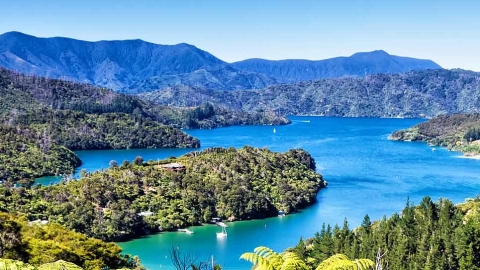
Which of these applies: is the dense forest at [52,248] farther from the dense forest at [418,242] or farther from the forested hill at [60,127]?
the forested hill at [60,127]

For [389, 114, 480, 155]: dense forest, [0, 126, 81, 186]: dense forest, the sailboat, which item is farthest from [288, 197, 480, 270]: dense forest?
[389, 114, 480, 155]: dense forest

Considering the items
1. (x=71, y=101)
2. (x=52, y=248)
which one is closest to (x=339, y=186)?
(x=52, y=248)

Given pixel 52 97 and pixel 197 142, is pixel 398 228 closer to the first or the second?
Answer: pixel 197 142

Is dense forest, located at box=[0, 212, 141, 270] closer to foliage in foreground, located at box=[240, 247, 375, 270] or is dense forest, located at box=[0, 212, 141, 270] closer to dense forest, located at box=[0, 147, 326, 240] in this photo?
foliage in foreground, located at box=[240, 247, 375, 270]

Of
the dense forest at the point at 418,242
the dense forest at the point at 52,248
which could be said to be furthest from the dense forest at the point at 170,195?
the dense forest at the point at 418,242

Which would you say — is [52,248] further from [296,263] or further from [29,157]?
[29,157]
